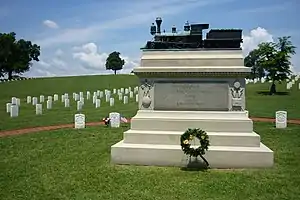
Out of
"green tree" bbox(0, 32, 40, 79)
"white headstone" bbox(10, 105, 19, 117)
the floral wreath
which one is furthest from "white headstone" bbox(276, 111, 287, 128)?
"green tree" bbox(0, 32, 40, 79)

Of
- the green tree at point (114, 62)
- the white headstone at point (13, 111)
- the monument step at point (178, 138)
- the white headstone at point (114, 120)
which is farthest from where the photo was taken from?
the green tree at point (114, 62)

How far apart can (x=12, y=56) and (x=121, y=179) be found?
7906cm

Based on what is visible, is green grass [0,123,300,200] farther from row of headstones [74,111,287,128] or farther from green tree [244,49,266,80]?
green tree [244,49,266,80]

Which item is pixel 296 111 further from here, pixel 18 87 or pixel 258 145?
pixel 18 87

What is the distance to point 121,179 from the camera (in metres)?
7.68

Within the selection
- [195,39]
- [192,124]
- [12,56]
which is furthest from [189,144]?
[12,56]

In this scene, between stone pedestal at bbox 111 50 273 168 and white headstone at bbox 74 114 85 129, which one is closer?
stone pedestal at bbox 111 50 273 168

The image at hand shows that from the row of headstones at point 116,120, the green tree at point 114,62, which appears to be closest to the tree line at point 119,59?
the green tree at point 114,62

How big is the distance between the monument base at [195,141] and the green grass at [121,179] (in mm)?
269

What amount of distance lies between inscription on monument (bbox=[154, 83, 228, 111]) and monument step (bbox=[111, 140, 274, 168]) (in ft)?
3.39

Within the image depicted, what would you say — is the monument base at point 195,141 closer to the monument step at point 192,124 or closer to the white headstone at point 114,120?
the monument step at point 192,124

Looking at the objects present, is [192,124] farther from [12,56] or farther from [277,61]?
[12,56]

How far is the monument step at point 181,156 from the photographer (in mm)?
8359

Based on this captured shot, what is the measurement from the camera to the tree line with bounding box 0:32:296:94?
3788 cm
